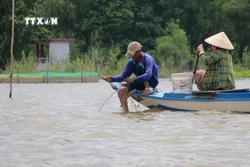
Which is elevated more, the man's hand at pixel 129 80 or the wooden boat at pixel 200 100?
the man's hand at pixel 129 80

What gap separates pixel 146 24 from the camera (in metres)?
43.2

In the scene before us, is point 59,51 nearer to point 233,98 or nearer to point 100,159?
point 233,98

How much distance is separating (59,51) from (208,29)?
12346 millimetres

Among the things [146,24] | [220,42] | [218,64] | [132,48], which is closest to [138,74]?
[132,48]

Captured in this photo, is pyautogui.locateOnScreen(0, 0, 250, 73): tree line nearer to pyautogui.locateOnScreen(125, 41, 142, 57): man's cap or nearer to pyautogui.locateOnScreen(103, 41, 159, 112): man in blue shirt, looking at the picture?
pyautogui.locateOnScreen(103, 41, 159, 112): man in blue shirt

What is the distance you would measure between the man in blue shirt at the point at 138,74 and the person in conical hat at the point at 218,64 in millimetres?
820

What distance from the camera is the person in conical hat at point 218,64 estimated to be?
400 inches

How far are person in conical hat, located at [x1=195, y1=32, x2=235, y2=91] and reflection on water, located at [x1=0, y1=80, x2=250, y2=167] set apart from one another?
0.44 metres

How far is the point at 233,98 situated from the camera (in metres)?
10.1

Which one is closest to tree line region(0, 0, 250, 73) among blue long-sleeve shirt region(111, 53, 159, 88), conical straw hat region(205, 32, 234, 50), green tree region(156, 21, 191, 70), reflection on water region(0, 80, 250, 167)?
green tree region(156, 21, 191, 70)

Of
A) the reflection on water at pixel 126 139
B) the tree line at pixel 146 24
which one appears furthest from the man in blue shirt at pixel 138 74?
the tree line at pixel 146 24

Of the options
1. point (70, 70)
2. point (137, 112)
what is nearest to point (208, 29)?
point (70, 70)

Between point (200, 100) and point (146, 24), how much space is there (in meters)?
33.2

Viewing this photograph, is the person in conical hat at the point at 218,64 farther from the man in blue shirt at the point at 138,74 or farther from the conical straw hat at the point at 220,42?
the man in blue shirt at the point at 138,74
